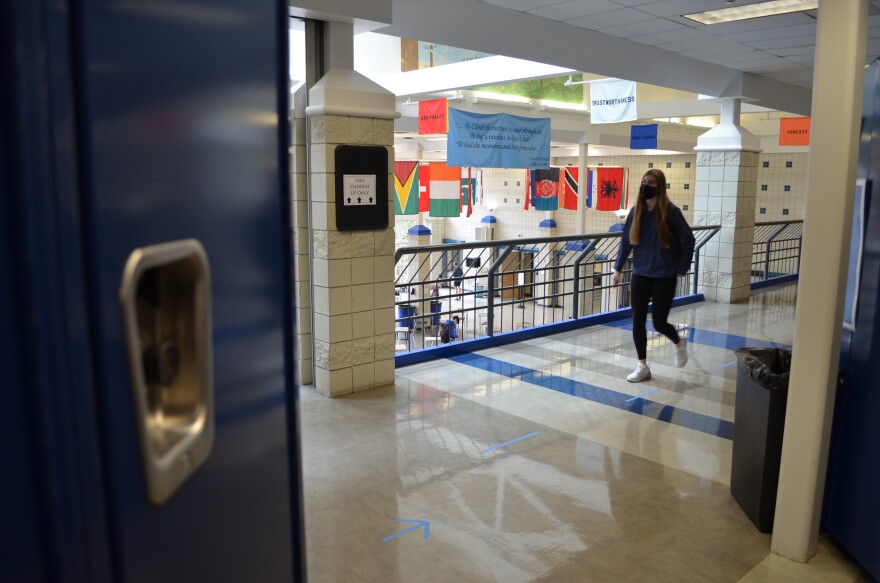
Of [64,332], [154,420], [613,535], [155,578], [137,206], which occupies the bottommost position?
[613,535]

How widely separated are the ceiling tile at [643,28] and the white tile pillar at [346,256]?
262 centimetres

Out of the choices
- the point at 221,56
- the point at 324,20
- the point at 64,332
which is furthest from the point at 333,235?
the point at 64,332

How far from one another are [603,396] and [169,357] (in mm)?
4656

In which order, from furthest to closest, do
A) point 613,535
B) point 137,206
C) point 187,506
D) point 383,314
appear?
1. point 383,314
2. point 613,535
3. point 187,506
4. point 137,206

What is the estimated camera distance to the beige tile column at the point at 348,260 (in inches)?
188

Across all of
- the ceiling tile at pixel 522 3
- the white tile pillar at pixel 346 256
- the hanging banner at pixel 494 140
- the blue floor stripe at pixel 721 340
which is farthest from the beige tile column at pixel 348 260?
the hanging banner at pixel 494 140

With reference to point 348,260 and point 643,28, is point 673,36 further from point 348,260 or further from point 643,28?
point 348,260

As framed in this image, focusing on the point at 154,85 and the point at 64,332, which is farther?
the point at 154,85

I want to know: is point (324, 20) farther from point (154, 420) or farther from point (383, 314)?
point (154, 420)

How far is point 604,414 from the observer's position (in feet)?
15.5

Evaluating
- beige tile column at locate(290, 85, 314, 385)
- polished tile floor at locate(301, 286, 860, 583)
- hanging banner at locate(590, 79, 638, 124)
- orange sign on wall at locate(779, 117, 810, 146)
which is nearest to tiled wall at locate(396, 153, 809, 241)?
orange sign on wall at locate(779, 117, 810, 146)

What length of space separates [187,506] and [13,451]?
0.30 m

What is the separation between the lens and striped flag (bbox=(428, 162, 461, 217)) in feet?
44.3

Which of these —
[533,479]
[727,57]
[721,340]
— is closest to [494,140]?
[727,57]
